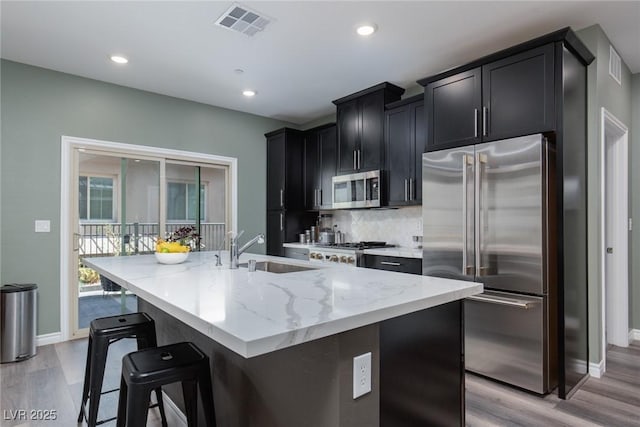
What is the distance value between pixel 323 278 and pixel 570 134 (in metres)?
2.10

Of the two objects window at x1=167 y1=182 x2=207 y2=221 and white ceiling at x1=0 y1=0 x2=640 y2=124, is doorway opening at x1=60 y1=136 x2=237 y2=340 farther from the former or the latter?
white ceiling at x1=0 y1=0 x2=640 y2=124

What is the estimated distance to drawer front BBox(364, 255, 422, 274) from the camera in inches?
135

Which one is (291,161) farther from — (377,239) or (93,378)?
(93,378)

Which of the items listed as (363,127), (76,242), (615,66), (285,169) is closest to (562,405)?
(615,66)

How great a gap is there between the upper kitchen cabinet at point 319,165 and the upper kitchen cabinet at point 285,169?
3.7 inches

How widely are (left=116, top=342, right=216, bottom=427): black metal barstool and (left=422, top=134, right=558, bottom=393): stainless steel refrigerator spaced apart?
2.09m

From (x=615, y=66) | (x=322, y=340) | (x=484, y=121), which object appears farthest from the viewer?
(x=615, y=66)

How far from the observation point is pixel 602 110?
2.89 metres

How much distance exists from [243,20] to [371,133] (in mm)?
1902

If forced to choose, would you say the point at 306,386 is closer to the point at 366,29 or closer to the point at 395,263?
the point at 395,263

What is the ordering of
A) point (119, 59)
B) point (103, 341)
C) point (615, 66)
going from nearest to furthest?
point (103, 341)
point (615, 66)
point (119, 59)

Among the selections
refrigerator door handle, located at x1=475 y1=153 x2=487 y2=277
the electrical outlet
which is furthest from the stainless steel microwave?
the electrical outlet

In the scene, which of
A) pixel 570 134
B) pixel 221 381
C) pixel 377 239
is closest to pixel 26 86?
pixel 221 381

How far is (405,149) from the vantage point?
3.83 meters
